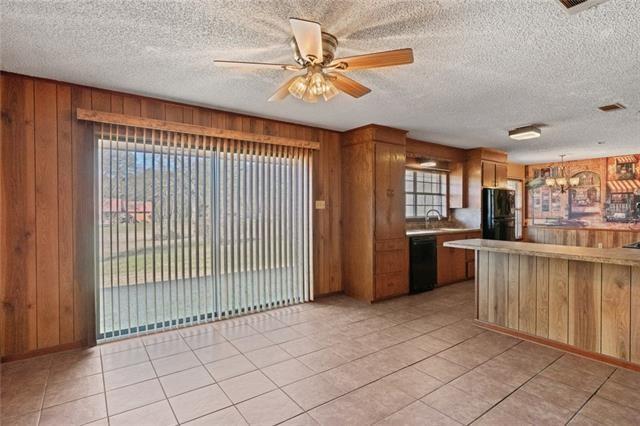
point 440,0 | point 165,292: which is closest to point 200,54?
point 440,0

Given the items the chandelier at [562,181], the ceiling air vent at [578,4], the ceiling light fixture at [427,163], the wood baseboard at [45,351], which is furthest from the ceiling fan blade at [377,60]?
the chandelier at [562,181]

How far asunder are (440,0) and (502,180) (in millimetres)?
5805

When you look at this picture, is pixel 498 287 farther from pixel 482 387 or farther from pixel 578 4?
pixel 578 4

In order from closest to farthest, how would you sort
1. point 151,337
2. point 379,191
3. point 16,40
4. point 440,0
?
point 440,0, point 16,40, point 151,337, point 379,191

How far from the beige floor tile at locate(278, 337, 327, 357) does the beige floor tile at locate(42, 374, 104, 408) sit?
1.51m

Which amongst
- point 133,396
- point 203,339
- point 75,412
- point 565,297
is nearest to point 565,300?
point 565,297

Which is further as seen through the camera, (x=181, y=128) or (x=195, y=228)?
(x=195, y=228)

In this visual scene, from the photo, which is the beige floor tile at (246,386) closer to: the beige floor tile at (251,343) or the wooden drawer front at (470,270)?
the beige floor tile at (251,343)

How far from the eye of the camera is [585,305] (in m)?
2.97

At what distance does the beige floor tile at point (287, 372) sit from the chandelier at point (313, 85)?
7.21ft

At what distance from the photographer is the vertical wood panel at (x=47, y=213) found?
2.95 m

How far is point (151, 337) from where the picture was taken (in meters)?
3.38

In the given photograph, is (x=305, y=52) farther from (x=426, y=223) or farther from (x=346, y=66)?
(x=426, y=223)

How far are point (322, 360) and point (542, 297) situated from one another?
2.34 metres
